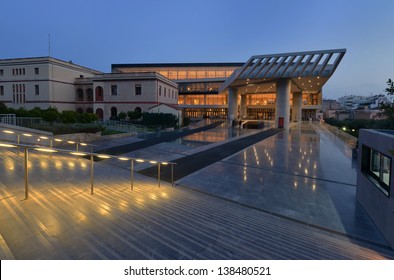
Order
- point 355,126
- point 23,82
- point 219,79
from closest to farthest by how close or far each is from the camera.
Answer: point 355,126 → point 23,82 → point 219,79

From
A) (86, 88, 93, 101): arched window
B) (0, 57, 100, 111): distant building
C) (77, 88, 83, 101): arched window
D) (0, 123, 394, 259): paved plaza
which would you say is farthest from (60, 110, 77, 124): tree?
(77, 88, 83, 101): arched window

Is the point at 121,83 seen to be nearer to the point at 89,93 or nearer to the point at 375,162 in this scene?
the point at 89,93

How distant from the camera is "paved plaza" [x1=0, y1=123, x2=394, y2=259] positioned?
3.56 metres

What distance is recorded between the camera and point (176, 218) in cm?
510

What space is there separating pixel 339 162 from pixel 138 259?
47.4ft

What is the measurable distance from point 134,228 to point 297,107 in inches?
2428

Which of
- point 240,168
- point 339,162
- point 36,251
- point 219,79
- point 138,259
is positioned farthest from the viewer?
point 219,79

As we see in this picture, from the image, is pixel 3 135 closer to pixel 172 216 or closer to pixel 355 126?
pixel 172 216

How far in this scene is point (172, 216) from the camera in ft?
17.0

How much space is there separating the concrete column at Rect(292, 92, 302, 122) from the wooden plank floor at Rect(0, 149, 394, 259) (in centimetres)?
5725

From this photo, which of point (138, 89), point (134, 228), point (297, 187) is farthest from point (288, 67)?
point (134, 228)

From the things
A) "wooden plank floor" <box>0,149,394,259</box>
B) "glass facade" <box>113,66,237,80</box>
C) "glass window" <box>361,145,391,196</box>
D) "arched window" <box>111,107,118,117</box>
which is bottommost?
"wooden plank floor" <box>0,149,394,259</box>

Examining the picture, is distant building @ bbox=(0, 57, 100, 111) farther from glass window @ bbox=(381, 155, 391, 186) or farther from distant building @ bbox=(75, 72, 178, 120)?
glass window @ bbox=(381, 155, 391, 186)

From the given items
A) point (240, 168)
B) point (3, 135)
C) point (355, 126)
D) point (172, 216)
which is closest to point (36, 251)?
point (172, 216)
